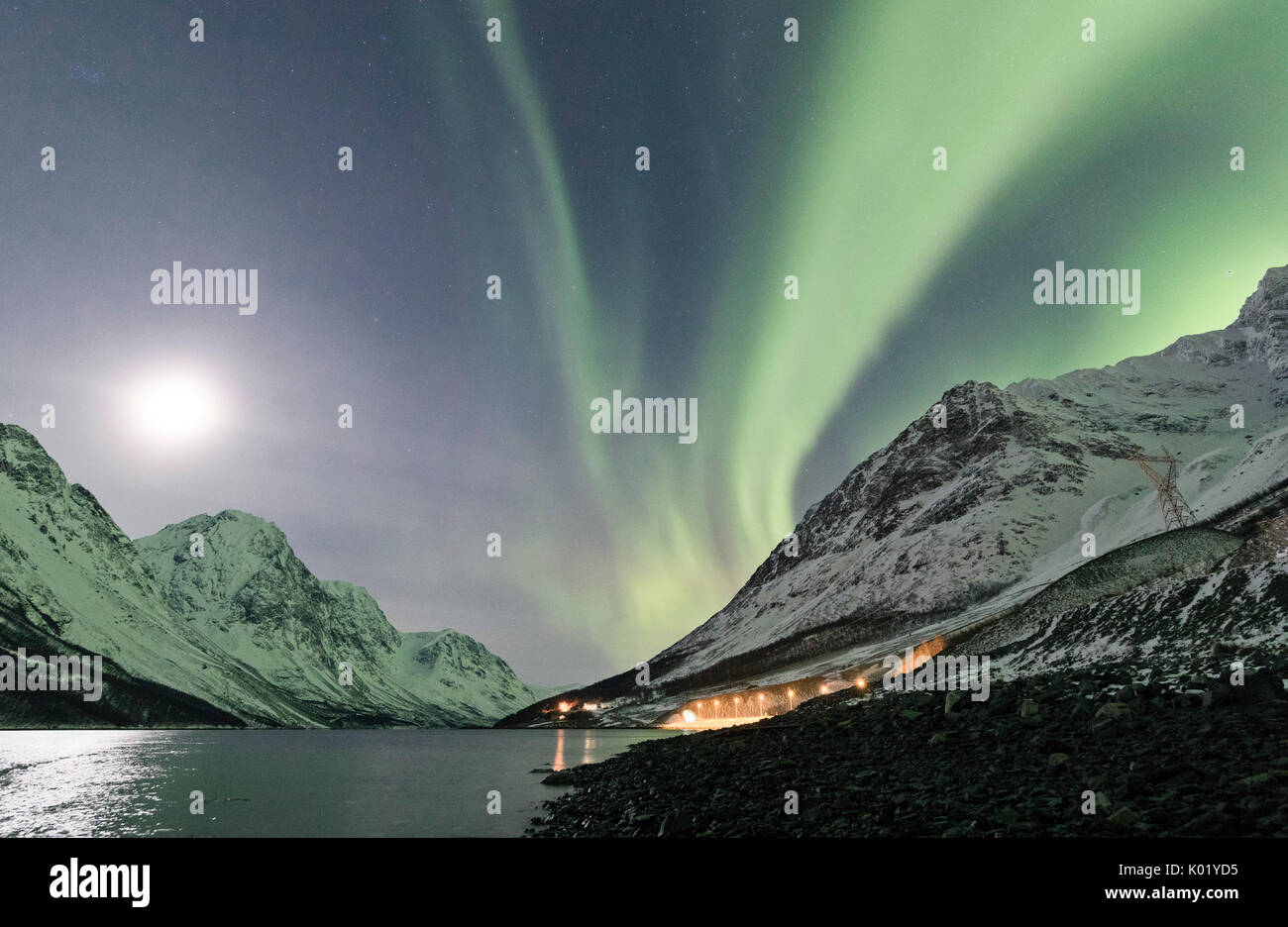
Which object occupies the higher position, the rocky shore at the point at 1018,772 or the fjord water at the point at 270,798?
the rocky shore at the point at 1018,772

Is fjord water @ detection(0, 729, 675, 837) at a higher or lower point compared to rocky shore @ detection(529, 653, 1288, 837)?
lower

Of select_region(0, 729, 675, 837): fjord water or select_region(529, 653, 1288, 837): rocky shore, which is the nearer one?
select_region(529, 653, 1288, 837): rocky shore

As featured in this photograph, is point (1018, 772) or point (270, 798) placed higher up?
point (1018, 772)

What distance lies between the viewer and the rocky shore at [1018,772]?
880 inches

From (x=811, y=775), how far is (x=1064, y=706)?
13577 millimetres

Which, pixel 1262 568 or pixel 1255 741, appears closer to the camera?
pixel 1255 741

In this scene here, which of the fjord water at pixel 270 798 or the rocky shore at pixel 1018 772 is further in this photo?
the fjord water at pixel 270 798

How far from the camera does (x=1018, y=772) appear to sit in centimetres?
2869

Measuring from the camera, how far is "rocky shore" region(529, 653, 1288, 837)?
22359 mm

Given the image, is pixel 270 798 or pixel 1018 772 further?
pixel 270 798
